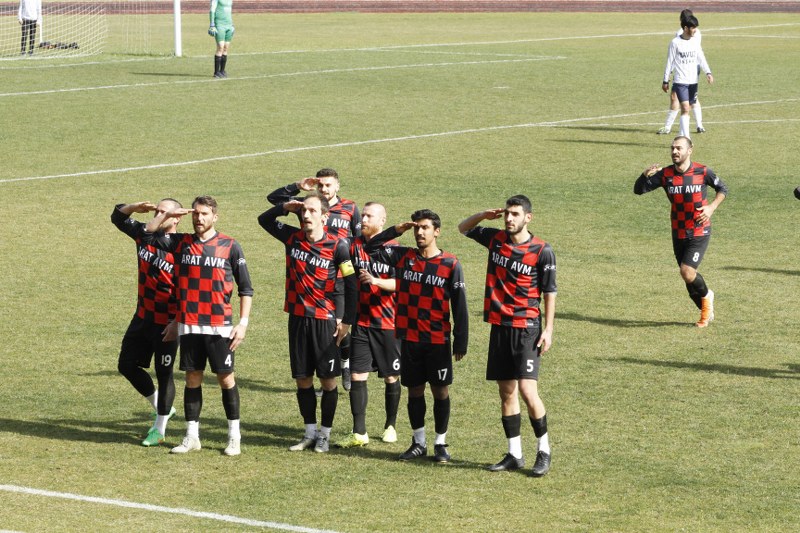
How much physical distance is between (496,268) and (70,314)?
755cm

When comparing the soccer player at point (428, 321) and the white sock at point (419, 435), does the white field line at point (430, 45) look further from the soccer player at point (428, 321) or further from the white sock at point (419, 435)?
the white sock at point (419, 435)

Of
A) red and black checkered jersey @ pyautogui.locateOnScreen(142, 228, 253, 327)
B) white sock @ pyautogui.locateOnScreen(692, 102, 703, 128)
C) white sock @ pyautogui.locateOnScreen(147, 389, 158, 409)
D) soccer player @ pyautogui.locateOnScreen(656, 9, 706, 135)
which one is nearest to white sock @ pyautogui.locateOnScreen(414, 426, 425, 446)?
red and black checkered jersey @ pyautogui.locateOnScreen(142, 228, 253, 327)

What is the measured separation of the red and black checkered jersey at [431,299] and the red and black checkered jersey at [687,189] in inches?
231

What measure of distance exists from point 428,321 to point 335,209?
3.08m

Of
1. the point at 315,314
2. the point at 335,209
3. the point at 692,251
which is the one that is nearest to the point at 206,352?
the point at 315,314

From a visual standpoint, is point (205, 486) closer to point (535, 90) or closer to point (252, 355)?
point (252, 355)

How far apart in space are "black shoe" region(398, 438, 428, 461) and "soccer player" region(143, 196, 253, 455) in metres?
1.49

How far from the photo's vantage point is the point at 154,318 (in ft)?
39.6

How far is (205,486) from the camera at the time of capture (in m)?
10.7

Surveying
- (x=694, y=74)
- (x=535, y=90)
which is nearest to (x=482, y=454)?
(x=694, y=74)

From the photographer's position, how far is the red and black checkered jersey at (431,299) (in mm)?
11117

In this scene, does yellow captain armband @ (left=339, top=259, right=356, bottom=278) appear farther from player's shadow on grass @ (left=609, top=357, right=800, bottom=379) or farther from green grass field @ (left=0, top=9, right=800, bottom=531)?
player's shadow on grass @ (left=609, top=357, right=800, bottom=379)

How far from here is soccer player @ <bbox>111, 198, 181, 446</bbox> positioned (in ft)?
38.9

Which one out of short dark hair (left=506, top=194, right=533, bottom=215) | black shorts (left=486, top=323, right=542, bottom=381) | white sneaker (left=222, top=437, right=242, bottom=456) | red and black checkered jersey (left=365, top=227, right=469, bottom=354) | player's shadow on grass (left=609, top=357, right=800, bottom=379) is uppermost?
short dark hair (left=506, top=194, right=533, bottom=215)
